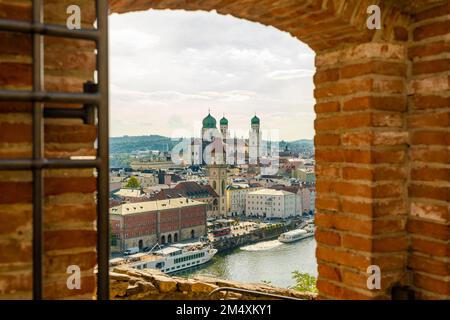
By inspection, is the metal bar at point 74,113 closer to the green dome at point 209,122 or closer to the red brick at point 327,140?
the red brick at point 327,140

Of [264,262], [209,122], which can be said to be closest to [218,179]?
[209,122]

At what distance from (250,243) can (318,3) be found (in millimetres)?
19062

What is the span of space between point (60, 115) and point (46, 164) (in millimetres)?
124

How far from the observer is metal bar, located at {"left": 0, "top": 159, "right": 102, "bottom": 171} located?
0.93 metres

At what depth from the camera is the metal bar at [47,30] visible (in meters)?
0.94

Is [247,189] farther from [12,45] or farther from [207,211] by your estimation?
[12,45]

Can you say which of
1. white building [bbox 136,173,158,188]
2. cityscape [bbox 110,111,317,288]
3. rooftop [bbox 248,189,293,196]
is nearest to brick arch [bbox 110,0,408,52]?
cityscape [bbox 110,111,317,288]

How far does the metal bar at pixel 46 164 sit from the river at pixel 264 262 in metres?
11.5

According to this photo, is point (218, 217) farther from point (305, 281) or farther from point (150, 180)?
point (305, 281)

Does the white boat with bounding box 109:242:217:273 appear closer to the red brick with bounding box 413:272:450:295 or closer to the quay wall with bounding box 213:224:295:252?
the quay wall with bounding box 213:224:295:252

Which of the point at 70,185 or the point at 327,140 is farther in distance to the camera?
the point at 327,140

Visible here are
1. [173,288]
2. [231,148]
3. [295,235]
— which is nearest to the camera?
[173,288]

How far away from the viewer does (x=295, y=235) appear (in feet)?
61.8

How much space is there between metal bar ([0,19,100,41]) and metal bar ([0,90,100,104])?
129mm
